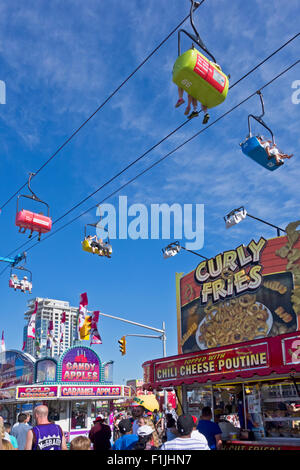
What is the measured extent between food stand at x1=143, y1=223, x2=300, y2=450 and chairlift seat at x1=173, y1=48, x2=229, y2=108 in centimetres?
502

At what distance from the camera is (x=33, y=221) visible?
12.9 meters

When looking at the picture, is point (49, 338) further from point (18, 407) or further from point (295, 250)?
point (295, 250)

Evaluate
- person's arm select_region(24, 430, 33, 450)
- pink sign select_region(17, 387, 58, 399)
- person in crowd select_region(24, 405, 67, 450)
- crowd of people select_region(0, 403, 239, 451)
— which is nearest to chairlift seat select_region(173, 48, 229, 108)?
crowd of people select_region(0, 403, 239, 451)

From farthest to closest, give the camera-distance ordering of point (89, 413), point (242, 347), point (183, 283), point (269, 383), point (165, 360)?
1. point (89, 413)
2. point (183, 283)
3. point (165, 360)
4. point (269, 383)
5. point (242, 347)

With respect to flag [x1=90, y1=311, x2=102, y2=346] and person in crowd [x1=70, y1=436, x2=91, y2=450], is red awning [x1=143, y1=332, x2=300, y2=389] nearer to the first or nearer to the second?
person in crowd [x1=70, y1=436, x2=91, y2=450]

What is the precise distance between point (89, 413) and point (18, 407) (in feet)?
19.2

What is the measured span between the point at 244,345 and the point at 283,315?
3997 mm

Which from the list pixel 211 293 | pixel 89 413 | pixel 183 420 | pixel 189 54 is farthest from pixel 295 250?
pixel 89 413

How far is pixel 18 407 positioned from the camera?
27.2 meters

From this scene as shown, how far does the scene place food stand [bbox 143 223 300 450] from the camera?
9.79 m

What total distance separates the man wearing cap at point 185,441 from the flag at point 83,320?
19.3 m

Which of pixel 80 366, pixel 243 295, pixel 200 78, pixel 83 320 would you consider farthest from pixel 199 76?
pixel 80 366

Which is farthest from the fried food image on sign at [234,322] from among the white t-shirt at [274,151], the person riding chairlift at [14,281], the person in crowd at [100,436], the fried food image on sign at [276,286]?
the person riding chairlift at [14,281]
